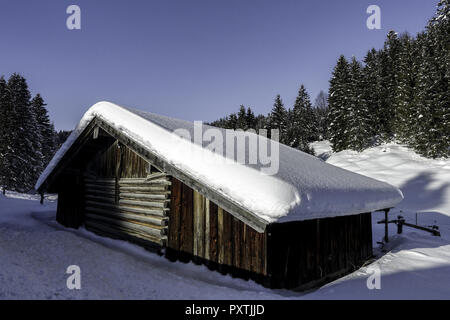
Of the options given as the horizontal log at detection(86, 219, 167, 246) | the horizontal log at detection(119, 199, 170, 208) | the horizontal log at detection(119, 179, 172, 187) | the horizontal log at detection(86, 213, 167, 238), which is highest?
the horizontal log at detection(119, 179, 172, 187)

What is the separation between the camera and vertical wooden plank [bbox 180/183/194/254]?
6758 millimetres

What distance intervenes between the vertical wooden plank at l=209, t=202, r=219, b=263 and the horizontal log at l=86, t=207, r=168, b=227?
1.62 metres

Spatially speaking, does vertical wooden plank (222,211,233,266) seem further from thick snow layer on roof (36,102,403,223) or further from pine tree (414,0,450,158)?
pine tree (414,0,450,158)

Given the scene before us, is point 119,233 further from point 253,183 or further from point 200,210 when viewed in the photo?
point 253,183

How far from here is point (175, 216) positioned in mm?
7160

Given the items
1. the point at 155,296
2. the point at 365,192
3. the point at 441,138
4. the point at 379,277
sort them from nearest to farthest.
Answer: the point at 155,296
the point at 379,277
the point at 365,192
the point at 441,138

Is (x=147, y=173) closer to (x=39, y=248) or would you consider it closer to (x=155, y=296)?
(x=39, y=248)

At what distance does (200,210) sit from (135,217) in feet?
9.77

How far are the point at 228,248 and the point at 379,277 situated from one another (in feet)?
10.7

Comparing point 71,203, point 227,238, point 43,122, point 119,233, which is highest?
point 43,122

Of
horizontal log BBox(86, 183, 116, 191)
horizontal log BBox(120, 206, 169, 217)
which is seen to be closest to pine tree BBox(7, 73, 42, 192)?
horizontal log BBox(86, 183, 116, 191)

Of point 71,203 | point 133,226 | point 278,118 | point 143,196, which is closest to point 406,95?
point 278,118
